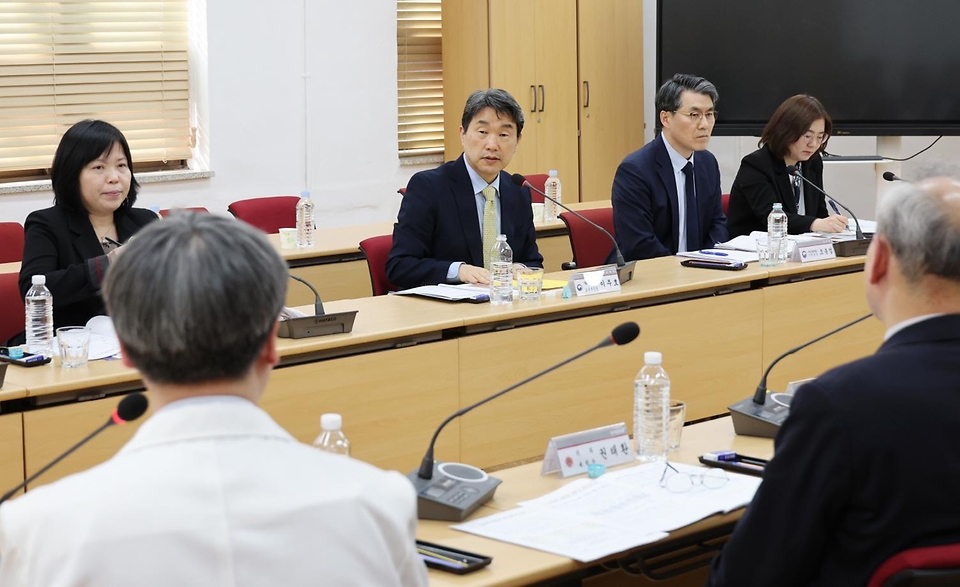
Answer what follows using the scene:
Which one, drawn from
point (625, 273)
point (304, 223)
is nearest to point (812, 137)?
point (625, 273)

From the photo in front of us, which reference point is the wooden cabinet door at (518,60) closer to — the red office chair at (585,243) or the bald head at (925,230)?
the red office chair at (585,243)

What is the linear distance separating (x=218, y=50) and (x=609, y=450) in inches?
180

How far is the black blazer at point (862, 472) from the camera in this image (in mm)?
1504

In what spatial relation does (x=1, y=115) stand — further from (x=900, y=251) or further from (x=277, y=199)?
(x=900, y=251)

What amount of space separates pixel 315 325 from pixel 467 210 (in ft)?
3.73

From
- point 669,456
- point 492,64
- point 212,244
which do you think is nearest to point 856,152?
point 492,64

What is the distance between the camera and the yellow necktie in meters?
4.11

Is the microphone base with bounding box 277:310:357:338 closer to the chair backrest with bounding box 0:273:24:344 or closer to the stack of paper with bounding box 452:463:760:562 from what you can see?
the chair backrest with bounding box 0:273:24:344

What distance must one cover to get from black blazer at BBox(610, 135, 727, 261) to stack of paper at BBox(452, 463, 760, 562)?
2.42 meters

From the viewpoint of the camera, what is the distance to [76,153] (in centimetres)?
339

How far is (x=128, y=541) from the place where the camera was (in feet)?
3.44

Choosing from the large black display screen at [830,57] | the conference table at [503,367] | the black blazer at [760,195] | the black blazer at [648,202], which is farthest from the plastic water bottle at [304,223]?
the large black display screen at [830,57]

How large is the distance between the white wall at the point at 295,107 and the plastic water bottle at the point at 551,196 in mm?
1161

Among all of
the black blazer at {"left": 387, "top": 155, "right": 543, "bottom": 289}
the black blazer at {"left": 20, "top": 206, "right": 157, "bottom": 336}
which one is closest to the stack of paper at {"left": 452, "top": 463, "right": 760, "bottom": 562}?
the black blazer at {"left": 20, "top": 206, "right": 157, "bottom": 336}
